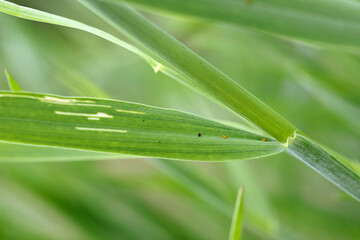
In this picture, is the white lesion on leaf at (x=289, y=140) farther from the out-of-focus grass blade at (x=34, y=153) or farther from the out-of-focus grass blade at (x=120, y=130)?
the out-of-focus grass blade at (x=34, y=153)

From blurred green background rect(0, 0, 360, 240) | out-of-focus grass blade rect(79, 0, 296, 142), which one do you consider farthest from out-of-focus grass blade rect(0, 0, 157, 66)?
blurred green background rect(0, 0, 360, 240)

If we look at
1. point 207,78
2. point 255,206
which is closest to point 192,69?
point 207,78

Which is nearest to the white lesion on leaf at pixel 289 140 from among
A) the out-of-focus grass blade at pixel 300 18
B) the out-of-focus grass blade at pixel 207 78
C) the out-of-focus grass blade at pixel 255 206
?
the out-of-focus grass blade at pixel 207 78

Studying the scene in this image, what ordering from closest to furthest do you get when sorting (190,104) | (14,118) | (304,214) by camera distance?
(14,118), (304,214), (190,104)

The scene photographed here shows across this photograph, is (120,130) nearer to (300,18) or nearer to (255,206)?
(300,18)

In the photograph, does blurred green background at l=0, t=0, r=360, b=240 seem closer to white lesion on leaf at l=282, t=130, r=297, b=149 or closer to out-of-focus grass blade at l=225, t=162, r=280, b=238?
out-of-focus grass blade at l=225, t=162, r=280, b=238

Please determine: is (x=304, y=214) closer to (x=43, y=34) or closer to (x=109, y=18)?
(x=109, y=18)

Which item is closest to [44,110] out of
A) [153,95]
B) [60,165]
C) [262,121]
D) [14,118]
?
[14,118]
